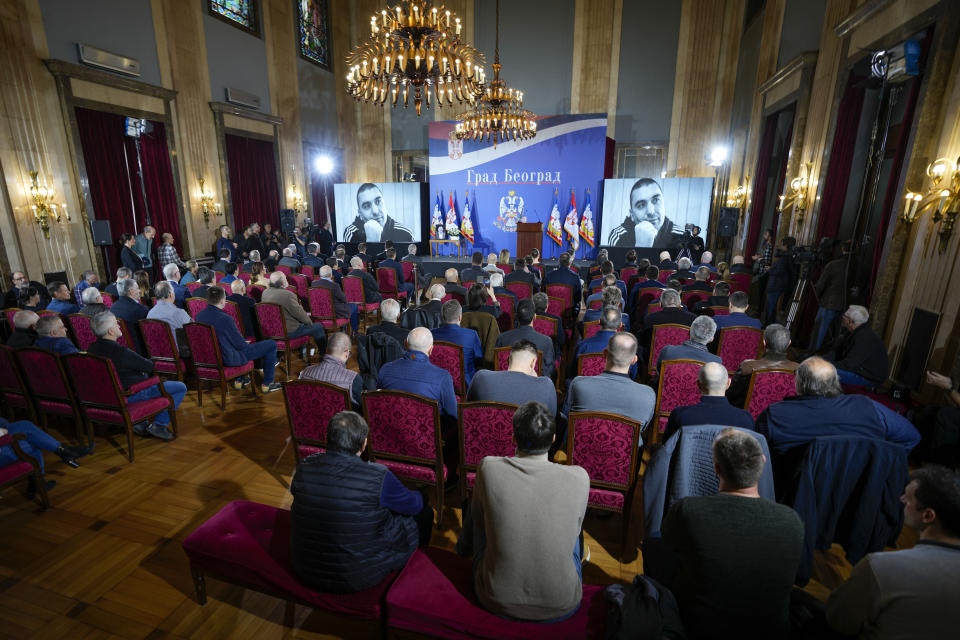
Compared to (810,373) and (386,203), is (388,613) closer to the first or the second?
(810,373)

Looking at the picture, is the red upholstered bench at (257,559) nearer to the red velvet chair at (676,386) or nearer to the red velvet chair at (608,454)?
the red velvet chair at (608,454)

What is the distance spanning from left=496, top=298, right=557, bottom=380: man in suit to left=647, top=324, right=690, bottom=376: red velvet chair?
2.76 feet

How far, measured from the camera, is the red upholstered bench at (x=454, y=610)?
153cm

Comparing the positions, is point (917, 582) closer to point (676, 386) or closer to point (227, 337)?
point (676, 386)

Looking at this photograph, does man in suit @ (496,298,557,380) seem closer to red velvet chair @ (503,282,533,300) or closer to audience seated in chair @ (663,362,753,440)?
audience seated in chair @ (663,362,753,440)

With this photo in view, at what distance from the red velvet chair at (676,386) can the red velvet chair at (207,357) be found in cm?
359

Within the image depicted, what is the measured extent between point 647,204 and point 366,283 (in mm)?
8049

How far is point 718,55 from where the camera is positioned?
12305 millimetres

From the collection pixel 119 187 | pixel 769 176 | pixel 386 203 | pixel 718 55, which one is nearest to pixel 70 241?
pixel 119 187

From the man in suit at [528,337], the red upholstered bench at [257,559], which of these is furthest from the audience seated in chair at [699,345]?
the red upholstered bench at [257,559]

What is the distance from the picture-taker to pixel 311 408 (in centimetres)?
269

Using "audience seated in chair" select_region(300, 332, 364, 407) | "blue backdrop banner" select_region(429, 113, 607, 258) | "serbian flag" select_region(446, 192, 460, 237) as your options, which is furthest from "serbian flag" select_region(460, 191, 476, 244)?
"audience seated in chair" select_region(300, 332, 364, 407)

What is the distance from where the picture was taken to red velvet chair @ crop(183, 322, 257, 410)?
394 centimetres

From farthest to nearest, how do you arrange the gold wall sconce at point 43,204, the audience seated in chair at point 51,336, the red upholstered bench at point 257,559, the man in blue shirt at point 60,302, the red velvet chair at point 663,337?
the gold wall sconce at point 43,204
the man in blue shirt at point 60,302
the red velvet chair at point 663,337
the audience seated in chair at point 51,336
the red upholstered bench at point 257,559
